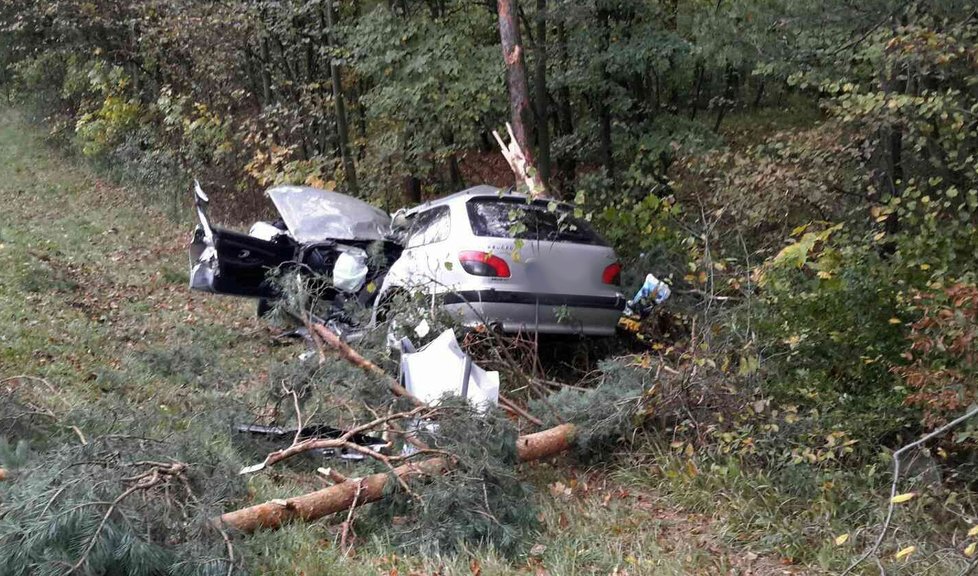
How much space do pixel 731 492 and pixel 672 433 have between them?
0.85 m

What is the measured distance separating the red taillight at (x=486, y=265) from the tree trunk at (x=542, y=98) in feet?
16.1

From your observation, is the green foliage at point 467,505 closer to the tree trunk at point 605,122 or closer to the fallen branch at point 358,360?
the fallen branch at point 358,360

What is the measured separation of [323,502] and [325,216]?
5034 mm

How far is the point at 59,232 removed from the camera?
14641 millimetres

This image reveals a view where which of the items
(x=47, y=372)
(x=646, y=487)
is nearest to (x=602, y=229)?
(x=646, y=487)

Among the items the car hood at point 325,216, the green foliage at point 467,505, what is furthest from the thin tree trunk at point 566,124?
the green foliage at point 467,505

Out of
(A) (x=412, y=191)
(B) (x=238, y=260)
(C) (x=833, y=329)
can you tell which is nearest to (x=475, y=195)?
(B) (x=238, y=260)

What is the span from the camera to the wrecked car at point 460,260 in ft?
24.2

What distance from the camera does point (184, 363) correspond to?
24.4 feet

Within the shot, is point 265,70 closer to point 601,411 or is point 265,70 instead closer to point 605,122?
point 605,122

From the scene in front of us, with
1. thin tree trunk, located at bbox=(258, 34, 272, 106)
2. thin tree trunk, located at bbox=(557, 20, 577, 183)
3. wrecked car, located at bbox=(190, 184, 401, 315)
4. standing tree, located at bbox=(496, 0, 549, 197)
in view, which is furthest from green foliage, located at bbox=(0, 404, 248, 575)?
thin tree trunk, located at bbox=(258, 34, 272, 106)

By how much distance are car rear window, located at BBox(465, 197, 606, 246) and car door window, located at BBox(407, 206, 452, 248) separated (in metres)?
0.27

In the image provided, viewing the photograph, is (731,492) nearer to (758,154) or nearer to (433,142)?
(758,154)

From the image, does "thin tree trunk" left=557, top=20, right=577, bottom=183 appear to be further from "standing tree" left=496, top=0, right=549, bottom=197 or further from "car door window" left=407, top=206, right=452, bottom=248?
"car door window" left=407, top=206, right=452, bottom=248
